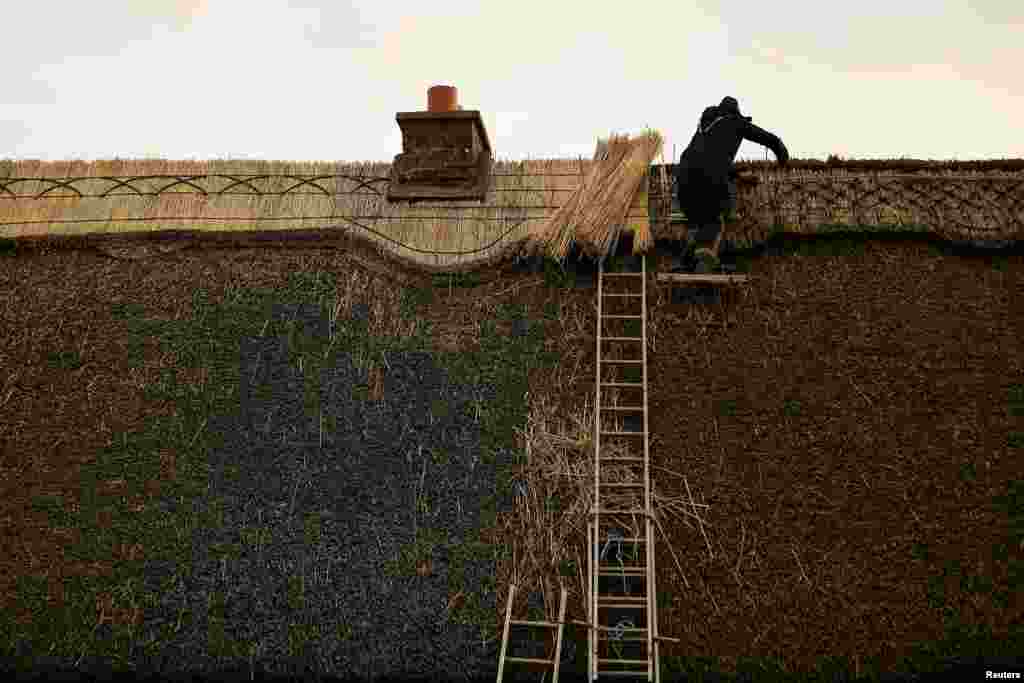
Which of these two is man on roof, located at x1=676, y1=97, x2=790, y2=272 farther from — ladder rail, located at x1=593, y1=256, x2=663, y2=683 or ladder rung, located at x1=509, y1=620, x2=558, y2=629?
ladder rung, located at x1=509, y1=620, x2=558, y2=629

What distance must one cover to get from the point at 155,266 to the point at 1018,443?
5176 millimetres

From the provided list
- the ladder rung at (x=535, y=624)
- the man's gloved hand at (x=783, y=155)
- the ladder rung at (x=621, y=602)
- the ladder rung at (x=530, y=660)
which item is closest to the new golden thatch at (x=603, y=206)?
the man's gloved hand at (x=783, y=155)

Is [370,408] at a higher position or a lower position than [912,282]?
lower

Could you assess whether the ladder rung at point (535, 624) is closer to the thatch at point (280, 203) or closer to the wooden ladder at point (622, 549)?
the wooden ladder at point (622, 549)

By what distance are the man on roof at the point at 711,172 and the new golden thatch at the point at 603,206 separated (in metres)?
0.30

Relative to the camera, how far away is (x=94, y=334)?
708 cm

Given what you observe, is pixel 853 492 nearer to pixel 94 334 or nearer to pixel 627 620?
pixel 627 620

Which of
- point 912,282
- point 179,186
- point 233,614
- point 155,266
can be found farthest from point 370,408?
point 912,282

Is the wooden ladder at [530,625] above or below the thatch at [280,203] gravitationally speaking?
below

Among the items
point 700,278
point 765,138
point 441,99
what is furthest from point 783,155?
point 441,99

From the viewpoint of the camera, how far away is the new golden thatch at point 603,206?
6.98m

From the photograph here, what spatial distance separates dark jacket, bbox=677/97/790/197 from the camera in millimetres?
6930

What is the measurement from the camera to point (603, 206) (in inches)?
281

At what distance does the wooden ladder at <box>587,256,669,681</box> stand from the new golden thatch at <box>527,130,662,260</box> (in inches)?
20.5
